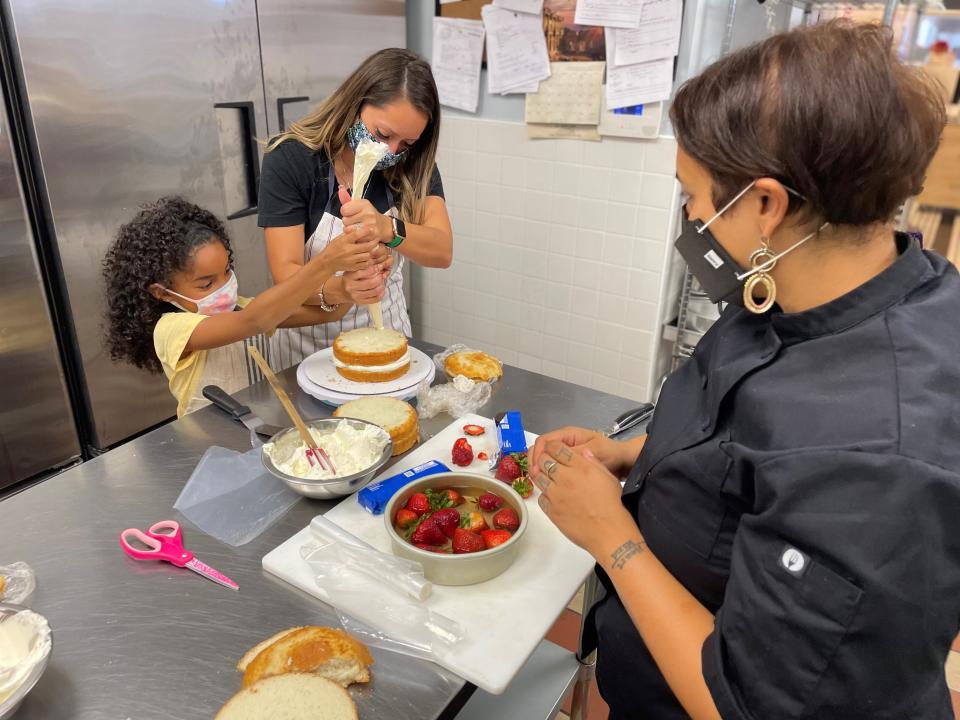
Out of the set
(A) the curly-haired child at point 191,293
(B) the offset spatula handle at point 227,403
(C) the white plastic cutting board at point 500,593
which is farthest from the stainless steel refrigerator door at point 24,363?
(C) the white plastic cutting board at point 500,593

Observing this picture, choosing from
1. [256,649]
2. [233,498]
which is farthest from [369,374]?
[256,649]

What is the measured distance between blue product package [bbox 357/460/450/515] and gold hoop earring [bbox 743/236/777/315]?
0.68 meters

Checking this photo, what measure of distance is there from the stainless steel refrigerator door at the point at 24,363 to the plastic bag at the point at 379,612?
1.67m

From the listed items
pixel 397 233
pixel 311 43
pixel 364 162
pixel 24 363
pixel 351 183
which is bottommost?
pixel 24 363

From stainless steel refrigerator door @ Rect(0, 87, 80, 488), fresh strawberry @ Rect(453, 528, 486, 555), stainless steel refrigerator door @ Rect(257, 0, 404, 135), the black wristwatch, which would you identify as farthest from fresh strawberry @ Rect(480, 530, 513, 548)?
stainless steel refrigerator door @ Rect(257, 0, 404, 135)

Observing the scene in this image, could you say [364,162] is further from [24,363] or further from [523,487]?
[24,363]

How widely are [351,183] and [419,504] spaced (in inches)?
48.8

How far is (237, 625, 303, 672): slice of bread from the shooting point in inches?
38.2

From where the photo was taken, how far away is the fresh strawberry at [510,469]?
53.1 inches

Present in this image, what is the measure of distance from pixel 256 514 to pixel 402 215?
120cm

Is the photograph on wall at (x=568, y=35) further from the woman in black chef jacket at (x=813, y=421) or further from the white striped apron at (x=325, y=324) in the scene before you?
the woman in black chef jacket at (x=813, y=421)

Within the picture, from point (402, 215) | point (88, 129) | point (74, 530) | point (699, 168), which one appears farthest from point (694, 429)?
point (88, 129)

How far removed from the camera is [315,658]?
960 mm

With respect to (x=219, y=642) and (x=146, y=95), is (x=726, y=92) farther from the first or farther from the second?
(x=146, y=95)
